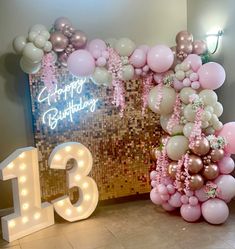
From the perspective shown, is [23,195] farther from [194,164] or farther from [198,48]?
[198,48]

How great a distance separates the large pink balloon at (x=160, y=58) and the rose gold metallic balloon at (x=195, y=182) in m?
0.98

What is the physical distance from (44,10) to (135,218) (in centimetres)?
224

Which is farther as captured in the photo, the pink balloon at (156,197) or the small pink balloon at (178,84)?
the pink balloon at (156,197)

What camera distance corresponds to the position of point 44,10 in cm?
363

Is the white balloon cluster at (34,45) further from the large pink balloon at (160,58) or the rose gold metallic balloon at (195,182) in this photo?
the rose gold metallic balloon at (195,182)

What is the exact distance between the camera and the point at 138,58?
321cm

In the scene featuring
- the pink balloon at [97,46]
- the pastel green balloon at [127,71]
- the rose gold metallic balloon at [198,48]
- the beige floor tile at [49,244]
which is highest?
the pink balloon at [97,46]

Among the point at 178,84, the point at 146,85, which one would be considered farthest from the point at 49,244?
the point at 178,84

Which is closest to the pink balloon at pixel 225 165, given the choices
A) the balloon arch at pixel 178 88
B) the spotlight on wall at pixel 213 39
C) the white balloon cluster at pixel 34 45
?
the balloon arch at pixel 178 88

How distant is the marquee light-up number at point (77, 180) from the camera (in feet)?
11.0

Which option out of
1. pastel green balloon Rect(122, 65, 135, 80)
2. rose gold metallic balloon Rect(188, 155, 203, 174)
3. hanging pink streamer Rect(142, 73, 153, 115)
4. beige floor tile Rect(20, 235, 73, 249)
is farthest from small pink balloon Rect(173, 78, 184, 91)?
beige floor tile Rect(20, 235, 73, 249)

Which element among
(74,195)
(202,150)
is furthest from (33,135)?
(202,150)

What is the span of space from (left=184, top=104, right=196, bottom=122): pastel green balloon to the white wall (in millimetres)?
1218

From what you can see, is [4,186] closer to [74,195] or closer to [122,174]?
[74,195]
